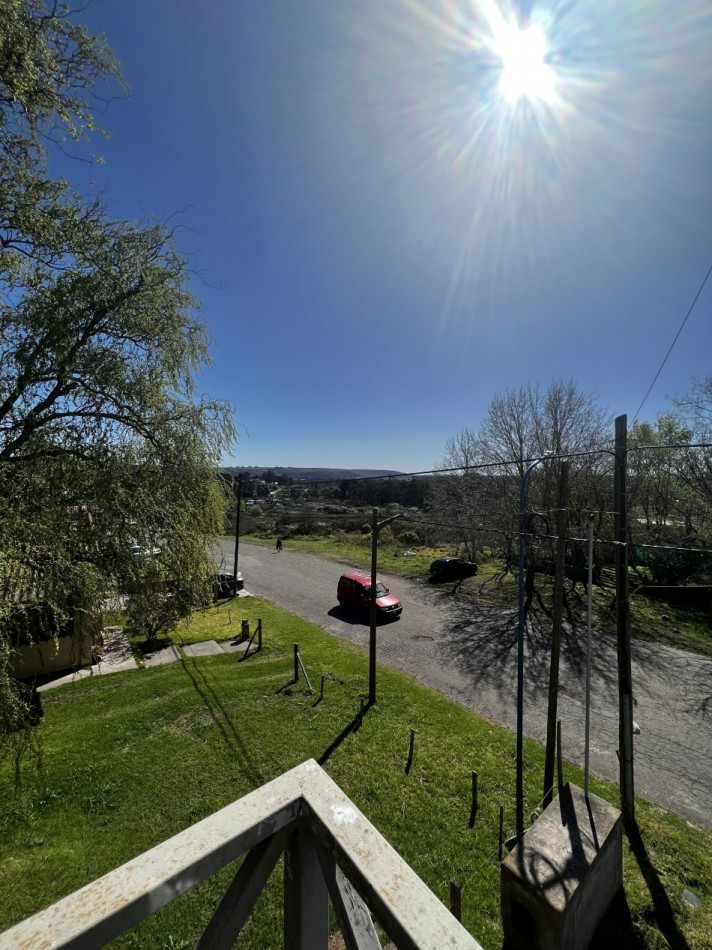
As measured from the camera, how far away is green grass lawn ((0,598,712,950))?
4.71m

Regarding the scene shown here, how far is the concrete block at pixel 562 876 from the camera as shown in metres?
3.81

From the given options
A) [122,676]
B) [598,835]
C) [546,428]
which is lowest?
[122,676]

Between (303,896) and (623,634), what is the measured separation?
6322mm

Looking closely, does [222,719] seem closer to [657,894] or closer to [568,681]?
[657,894]

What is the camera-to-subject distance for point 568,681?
1059 cm

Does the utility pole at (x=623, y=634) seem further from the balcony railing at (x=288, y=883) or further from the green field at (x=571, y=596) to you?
the green field at (x=571, y=596)

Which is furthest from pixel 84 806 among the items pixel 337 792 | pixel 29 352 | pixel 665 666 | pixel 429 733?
pixel 665 666

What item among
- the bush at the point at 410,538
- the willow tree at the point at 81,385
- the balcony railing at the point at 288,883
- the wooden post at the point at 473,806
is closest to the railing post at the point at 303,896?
the balcony railing at the point at 288,883

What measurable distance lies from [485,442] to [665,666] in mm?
11561

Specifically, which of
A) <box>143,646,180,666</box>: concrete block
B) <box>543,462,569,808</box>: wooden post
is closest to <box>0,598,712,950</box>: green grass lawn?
<box>143,646,180,666</box>: concrete block

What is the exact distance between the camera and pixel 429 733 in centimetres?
834

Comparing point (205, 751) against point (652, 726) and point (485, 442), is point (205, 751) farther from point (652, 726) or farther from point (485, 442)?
point (485, 442)

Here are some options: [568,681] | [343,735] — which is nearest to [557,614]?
[343,735]

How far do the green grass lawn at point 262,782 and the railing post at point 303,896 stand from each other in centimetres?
459
